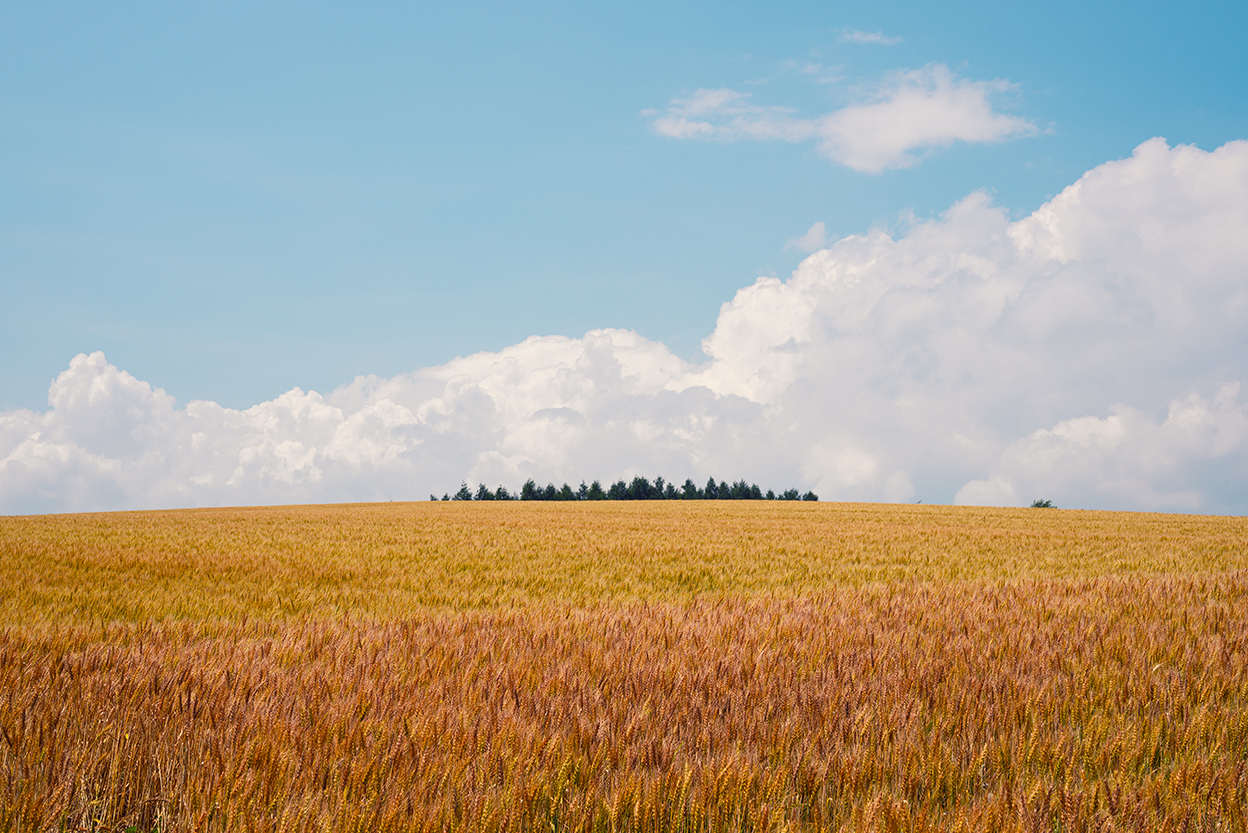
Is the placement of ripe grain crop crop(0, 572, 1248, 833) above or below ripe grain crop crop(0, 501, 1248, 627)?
above

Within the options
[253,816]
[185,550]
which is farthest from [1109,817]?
[185,550]

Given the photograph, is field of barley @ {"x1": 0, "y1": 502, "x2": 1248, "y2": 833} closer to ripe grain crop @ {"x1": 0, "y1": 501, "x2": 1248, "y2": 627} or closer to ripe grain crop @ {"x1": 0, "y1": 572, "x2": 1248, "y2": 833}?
ripe grain crop @ {"x1": 0, "y1": 572, "x2": 1248, "y2": 833}

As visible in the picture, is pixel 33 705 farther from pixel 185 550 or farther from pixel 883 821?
pixel 185 550

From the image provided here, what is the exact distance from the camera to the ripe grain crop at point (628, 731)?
7.16 feet

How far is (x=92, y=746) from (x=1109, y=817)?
4027 millimetres

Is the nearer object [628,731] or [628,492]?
[628,731]

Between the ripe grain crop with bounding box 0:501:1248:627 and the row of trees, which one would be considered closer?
the ripe grain crop with bounding box 0:501:1248:627

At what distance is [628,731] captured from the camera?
2.77 meters

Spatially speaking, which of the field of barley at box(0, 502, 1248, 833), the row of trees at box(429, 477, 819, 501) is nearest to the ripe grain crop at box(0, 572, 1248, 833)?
the field of barley at box(0, 502, 1248, 833)

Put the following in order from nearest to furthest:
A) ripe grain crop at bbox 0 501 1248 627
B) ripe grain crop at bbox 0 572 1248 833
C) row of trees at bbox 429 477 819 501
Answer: ripe grain crop at bbox 0 572 1248 833 → ripe grain crop at bbox 0 501 1248 627 → row of trees at bbox 429 477 819 501

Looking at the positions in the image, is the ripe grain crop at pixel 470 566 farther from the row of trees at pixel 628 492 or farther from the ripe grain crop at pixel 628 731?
the row of trees at pixel 628 492

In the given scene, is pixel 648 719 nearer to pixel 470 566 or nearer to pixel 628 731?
pixel 628 731

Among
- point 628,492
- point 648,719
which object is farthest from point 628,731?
point 628,492

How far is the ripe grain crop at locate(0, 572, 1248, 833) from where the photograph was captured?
2.18 m
